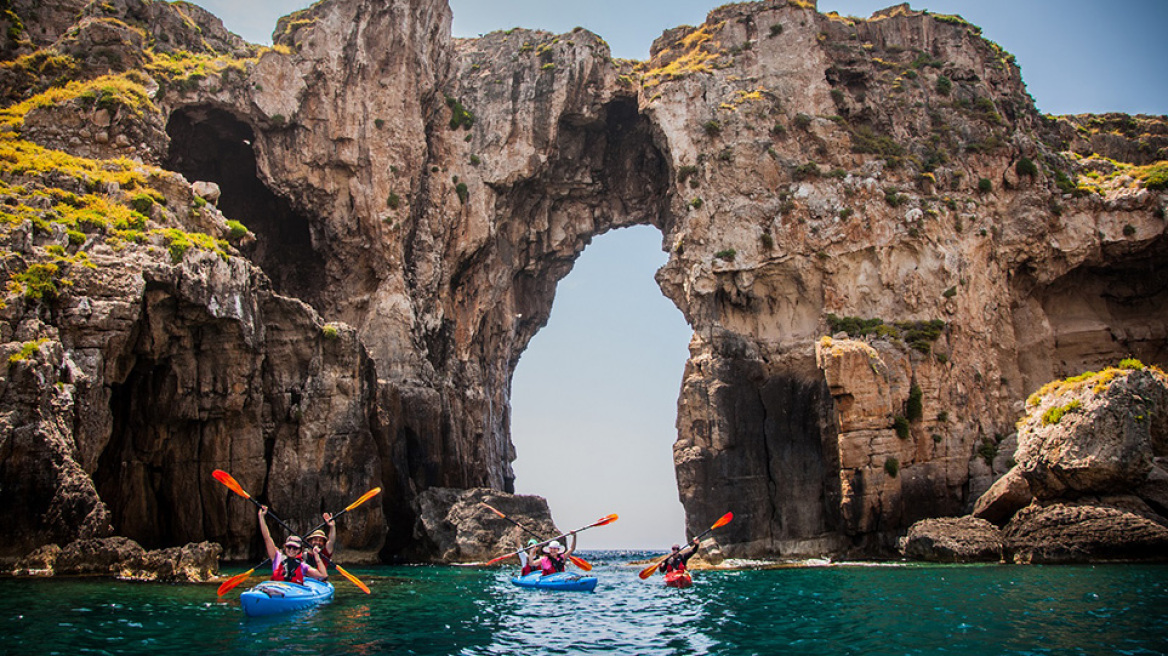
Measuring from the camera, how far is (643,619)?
17.0 m

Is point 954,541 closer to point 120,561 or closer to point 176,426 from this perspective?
point 120,561

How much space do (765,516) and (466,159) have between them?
A: 28.8 meters

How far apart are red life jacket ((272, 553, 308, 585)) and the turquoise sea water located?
1118mm

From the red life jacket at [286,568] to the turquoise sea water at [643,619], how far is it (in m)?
1.12

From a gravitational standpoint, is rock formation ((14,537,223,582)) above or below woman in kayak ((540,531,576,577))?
above

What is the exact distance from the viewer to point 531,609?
19328 mm

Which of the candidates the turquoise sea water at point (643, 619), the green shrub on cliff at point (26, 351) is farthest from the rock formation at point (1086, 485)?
the green shrub on cliff at point (26, 351)

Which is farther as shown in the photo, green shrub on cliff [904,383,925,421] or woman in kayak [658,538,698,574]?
green shrub on cliff [904,383,925,421]

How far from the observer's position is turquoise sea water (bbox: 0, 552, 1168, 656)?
1266 cm

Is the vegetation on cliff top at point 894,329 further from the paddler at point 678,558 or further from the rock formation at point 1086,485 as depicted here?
the paddler at point 678,558

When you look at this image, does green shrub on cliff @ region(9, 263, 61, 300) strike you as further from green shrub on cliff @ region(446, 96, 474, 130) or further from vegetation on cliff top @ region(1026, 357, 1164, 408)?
vegetation on cliff top @ region(1026, 357, 1164, 408)

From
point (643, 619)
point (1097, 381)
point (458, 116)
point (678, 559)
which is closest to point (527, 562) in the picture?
point (678, 559)

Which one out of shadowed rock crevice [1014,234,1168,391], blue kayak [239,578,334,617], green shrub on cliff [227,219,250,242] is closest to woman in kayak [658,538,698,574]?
blue kayak [239,578,334,617]

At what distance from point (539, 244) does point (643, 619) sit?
40.2 m
